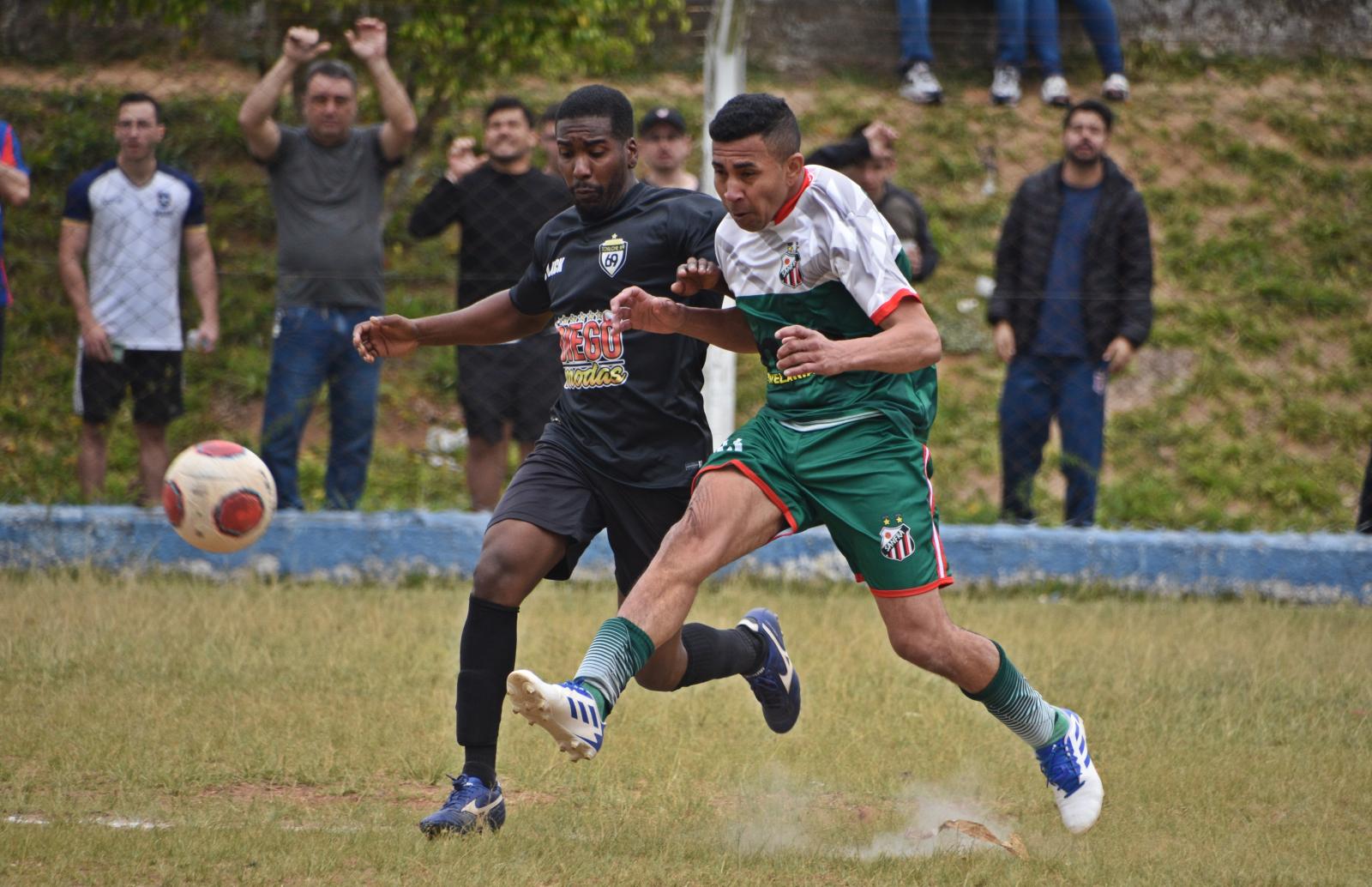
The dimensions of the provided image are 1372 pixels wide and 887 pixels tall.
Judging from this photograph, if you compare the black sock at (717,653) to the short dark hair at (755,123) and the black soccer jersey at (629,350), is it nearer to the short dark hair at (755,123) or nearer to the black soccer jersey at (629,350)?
the black soccer jersey at (629,350)

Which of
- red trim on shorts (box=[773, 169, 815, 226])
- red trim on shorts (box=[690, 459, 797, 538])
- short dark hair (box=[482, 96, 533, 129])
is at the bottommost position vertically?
red trim on shorts (box=[690, 459, 797, 538])

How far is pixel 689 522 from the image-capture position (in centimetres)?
420

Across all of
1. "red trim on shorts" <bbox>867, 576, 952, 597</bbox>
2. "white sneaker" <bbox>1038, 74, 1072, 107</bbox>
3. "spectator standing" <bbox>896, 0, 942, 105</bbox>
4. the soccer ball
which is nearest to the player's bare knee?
"red trim on shorts" <bbox>867, 576, 952, 597</bbox>

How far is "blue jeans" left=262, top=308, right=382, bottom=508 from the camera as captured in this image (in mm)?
8031

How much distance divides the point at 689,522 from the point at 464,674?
0.86m

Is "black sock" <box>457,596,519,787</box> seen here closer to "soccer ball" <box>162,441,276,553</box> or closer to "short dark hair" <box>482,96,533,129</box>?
"soccer ball" <box>162,441,276,553</box>

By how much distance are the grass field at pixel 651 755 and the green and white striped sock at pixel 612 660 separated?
51 cm

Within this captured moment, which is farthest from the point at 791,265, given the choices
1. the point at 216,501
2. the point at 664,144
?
the point at 664,144

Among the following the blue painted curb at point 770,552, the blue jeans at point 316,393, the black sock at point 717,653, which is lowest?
the blue painted curb at point 770,552

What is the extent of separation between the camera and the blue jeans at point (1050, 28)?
10180 mm

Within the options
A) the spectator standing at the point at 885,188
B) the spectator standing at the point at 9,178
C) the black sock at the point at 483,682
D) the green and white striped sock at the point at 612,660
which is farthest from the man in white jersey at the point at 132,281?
the green and white striped sock at the point at 612,660

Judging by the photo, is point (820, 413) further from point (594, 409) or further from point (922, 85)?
point (922, 85)

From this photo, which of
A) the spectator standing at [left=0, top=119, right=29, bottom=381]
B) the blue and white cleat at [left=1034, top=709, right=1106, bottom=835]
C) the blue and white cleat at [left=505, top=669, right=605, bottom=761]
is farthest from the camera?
the spectator standing at [left=0, top=119, right=29, bottom=381]

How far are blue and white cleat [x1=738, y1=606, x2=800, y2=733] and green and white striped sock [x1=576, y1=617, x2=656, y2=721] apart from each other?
1374 mm
